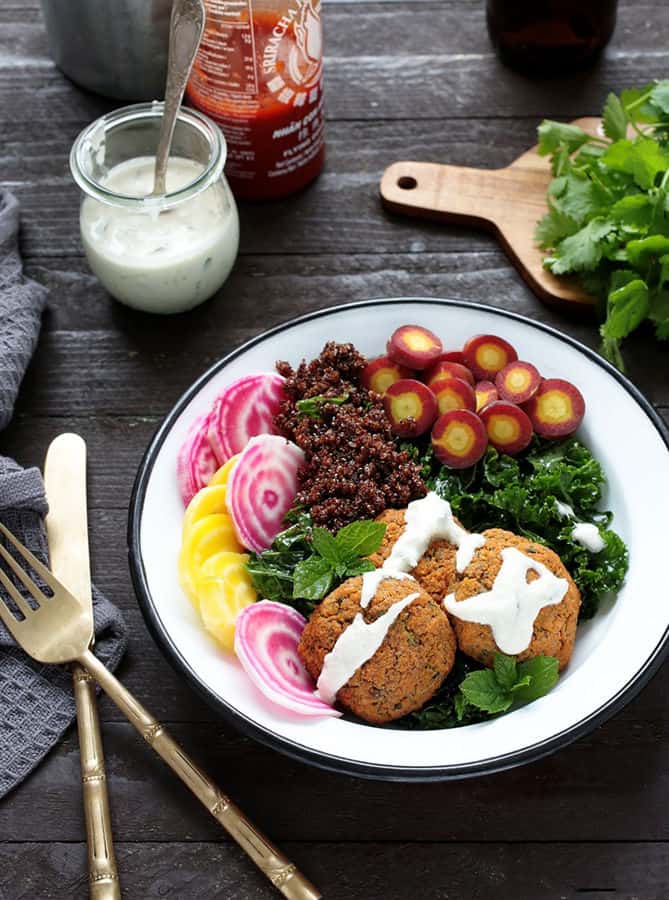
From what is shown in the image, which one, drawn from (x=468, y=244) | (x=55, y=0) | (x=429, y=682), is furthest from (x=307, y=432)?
(x=55, y=0)

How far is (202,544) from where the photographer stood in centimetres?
133

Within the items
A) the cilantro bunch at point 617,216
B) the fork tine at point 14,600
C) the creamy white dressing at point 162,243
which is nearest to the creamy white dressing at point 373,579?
the fork tine at point 14,600

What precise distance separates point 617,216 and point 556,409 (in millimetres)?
394

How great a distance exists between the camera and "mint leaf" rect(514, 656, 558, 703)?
1197 mm

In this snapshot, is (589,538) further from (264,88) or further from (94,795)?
(264,88)

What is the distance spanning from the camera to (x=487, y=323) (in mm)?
1532

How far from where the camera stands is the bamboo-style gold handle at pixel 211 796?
1185mm

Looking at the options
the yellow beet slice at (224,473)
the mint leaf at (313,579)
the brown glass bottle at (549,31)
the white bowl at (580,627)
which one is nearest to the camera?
the white bowl at (580,627)

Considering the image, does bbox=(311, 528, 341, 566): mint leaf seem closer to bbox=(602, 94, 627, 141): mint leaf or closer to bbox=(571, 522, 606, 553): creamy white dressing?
bbox=(571, 522, 606, 553): creamy white dressing

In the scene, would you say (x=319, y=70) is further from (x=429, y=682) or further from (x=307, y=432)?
(x=429, y=682)

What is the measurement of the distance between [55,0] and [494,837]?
158 cm

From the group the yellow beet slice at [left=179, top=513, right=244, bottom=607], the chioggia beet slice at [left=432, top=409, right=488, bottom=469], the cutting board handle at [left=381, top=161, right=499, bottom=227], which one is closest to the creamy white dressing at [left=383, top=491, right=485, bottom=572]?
the chioggia beet slice at [left=432, top=409, right=488, bottom=469]

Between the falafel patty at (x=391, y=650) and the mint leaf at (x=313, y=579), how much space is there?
2 cm

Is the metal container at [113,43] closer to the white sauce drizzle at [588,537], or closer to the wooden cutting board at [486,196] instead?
the wooden cutting board at [486,196]
